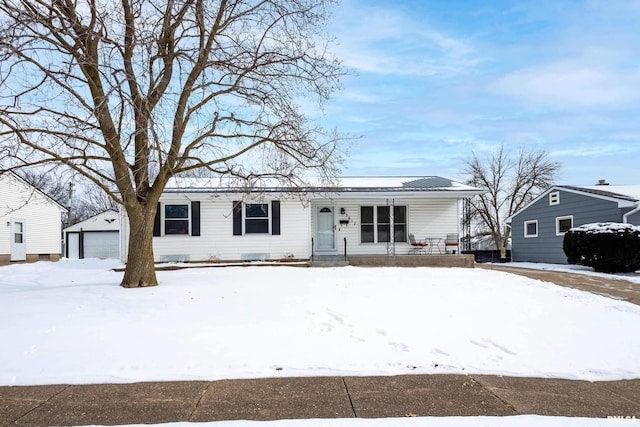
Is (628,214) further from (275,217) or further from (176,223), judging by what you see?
(176,223)

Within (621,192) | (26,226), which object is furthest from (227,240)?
(621,192)

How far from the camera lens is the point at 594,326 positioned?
6.39 m

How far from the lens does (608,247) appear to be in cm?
1491

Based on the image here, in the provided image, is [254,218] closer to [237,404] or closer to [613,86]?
[237,404]

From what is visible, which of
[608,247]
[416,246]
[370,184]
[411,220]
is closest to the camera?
[608,247]

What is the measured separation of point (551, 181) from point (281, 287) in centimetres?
2986

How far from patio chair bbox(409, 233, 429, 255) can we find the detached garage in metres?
24.7

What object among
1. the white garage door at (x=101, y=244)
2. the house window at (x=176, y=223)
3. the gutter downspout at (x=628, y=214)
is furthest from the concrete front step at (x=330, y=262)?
the white garage door at (x=101, y=244)

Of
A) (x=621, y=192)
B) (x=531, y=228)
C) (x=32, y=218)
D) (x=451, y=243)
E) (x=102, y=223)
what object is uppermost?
(x=621, y=192)

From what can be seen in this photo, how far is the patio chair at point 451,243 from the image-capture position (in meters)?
16.4

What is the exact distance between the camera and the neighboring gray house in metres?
17.4

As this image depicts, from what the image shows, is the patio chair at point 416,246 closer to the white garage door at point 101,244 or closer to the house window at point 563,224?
the house window at point 563,224

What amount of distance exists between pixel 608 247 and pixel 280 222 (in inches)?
456

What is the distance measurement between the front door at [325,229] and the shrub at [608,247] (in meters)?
9.18
